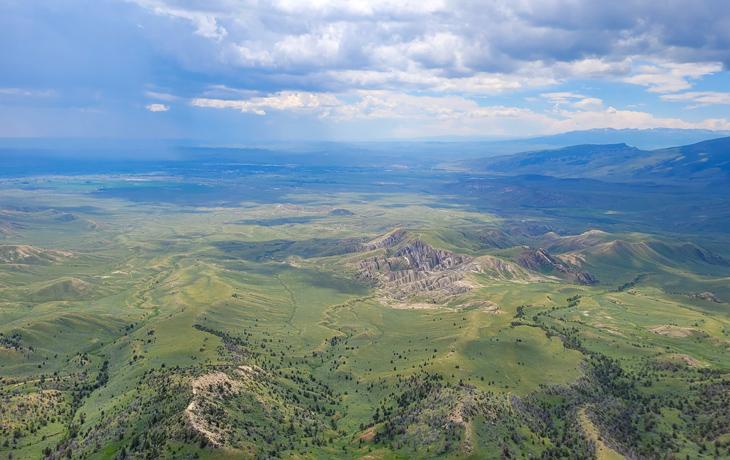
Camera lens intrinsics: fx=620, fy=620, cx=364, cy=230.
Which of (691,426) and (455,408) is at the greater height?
(455,408)

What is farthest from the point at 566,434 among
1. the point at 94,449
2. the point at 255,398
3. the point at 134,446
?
the point at 94,449

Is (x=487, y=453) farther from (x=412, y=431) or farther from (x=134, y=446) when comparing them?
(x=134, y=446)

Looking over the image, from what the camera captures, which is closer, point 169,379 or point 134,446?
point 134,446

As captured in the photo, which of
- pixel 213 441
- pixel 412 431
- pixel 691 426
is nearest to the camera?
pixel 213 441

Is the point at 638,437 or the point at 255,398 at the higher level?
the point at 255,398

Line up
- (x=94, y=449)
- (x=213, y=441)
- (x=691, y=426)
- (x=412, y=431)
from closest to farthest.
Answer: (x=213, y=441), (x=94, y=449), (x=412, y=431), (x=691, y=426)

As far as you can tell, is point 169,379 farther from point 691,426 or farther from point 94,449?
point 691,426

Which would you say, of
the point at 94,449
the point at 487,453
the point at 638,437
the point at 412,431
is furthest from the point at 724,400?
the point at 94,449

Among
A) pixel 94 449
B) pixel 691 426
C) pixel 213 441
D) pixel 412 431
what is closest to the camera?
pixel 213 441

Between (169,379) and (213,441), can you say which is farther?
(169,379)
